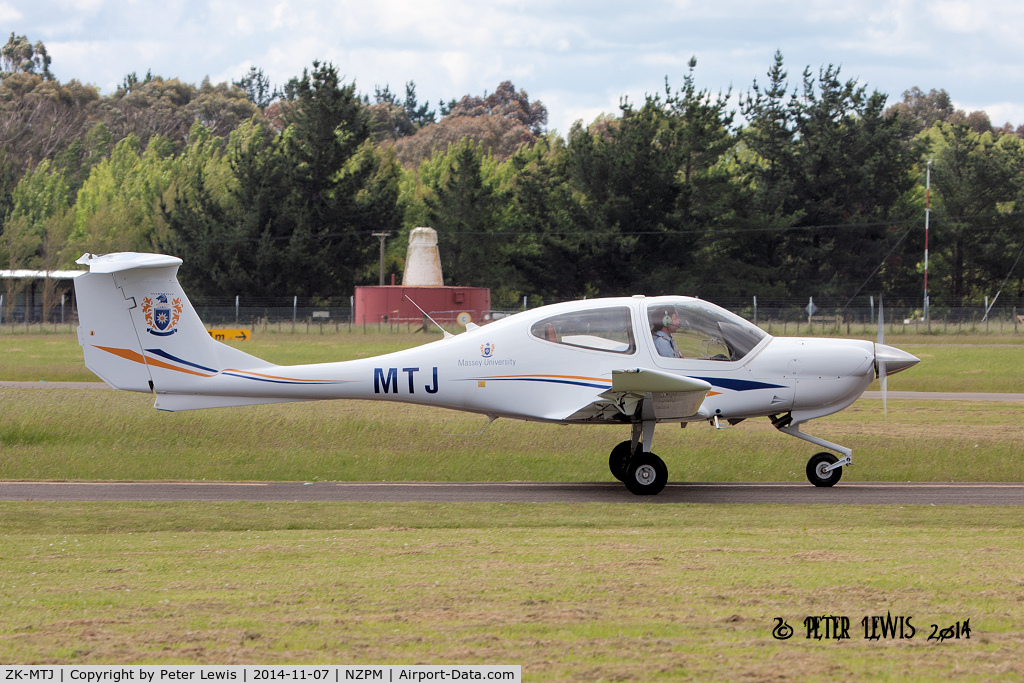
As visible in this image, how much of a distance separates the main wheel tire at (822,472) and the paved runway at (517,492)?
16cm

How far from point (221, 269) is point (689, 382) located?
176ft

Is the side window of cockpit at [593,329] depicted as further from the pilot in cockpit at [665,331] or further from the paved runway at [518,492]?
the paved runway at [518,492]

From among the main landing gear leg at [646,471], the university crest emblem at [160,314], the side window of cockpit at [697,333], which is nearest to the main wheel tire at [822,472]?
the side window of cockpit at [697,333]

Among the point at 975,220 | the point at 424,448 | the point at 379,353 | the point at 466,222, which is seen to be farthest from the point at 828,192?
the point at 424,448

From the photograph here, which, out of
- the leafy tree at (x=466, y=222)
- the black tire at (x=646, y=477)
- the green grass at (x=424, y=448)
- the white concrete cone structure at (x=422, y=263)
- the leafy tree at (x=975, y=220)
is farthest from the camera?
the leafy tree at (x=466, y=222)

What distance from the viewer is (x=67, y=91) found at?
124688 millimetres

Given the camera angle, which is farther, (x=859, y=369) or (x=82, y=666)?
(x=859, y=369)

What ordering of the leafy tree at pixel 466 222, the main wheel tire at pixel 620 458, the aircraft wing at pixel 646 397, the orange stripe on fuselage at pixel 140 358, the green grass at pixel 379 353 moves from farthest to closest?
1. the leafy tree at pixel 466 222
2. the green grass at pixel 379 353
3. the main wheel tire at pixel 620 458
4. the orange stripe on fuselage at pixel 140 358
5. the aircraft wing at pixel 646 397

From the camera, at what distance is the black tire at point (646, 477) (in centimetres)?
1323

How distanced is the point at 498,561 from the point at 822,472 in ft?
23.3

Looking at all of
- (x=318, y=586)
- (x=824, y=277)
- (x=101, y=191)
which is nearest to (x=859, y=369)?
(x=318, y=586)

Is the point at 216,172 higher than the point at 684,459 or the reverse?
higher

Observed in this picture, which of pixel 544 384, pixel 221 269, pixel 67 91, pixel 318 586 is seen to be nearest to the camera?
pixel 318 586

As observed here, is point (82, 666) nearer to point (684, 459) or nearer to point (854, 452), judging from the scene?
point (684, 459)
